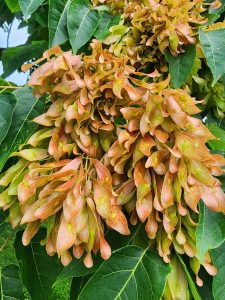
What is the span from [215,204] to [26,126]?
0.31 meters

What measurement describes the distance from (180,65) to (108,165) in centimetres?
24

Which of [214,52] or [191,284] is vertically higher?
[214,52]

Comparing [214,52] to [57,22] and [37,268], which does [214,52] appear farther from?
[37,268]

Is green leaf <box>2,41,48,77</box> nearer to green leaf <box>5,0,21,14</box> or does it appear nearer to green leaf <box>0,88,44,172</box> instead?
green leaf <box>5,0,21,14</box>

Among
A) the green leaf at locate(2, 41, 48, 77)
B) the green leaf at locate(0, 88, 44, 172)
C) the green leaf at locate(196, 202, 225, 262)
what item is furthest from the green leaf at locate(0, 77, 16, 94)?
the green leaf at locate(2, 41, 48, 77)

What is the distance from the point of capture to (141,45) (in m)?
0.86

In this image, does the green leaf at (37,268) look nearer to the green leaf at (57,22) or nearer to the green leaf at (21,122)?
the green leaf at (21,122)

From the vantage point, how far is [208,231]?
0.70m

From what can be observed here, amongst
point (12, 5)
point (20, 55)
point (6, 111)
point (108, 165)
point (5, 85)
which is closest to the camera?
point (108, 165)

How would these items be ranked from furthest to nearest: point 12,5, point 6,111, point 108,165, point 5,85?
1. point 12,5
2. point 5,85
3. point 6,111
4. point 108,165

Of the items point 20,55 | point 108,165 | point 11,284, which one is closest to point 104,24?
point 108,165

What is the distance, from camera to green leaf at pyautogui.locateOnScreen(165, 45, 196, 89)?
842 millimetres

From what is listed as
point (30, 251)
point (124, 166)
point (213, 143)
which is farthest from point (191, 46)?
point (30, 251)

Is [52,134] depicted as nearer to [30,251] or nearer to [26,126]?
[26,126]
